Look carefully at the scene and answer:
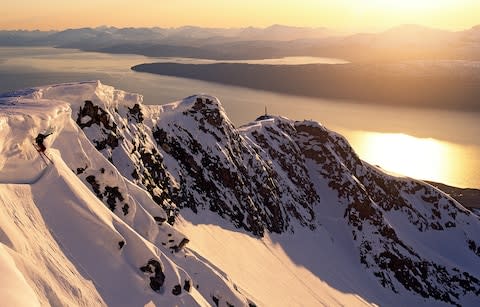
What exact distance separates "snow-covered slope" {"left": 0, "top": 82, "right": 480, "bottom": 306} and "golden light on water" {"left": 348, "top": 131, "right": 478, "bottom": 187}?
56.6 meters

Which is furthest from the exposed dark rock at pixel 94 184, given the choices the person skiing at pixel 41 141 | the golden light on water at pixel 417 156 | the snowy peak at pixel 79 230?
the golden light on water at pixel 417 156

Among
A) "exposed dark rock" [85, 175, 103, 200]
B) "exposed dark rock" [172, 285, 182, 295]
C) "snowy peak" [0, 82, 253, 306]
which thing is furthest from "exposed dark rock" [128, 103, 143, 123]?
"exposed dark rock" [172, 285, 182, 295]

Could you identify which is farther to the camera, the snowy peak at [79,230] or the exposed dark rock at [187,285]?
the exposed dark rock at [187,285]

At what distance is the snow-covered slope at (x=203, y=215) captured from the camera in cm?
1994

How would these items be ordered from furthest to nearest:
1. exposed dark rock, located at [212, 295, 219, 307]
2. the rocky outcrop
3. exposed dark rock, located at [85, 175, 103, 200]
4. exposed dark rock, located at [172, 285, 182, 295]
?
the rocky outcrop → exposed dark rock, located at [85, 175, 103, 200] → exposed dark rock, located at [212, 295, 219, 307] → exposed dark rock, located at [172, 285, 182, 295]

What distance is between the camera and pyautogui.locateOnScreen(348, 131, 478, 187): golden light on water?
13375 cm

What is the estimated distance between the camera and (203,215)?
144 feet

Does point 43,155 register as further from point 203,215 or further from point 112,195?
point 203,215

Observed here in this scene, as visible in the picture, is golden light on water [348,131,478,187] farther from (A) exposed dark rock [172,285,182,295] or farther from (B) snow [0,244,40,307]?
(B) snow [0,244,40,307]

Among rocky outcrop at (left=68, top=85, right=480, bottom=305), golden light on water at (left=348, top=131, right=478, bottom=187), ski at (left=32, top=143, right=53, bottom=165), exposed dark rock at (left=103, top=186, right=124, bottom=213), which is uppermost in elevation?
ski at (left=32, top=143, right=53, bottom=165)

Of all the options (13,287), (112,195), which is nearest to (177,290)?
(112,195)

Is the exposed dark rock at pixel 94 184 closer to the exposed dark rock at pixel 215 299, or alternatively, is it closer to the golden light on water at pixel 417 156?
the exposed dark rock at pixel 215 299

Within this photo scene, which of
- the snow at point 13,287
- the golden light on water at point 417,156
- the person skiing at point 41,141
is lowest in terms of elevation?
the golden light on water at point 417,156

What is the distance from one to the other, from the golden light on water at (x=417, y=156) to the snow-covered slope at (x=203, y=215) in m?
56.6
